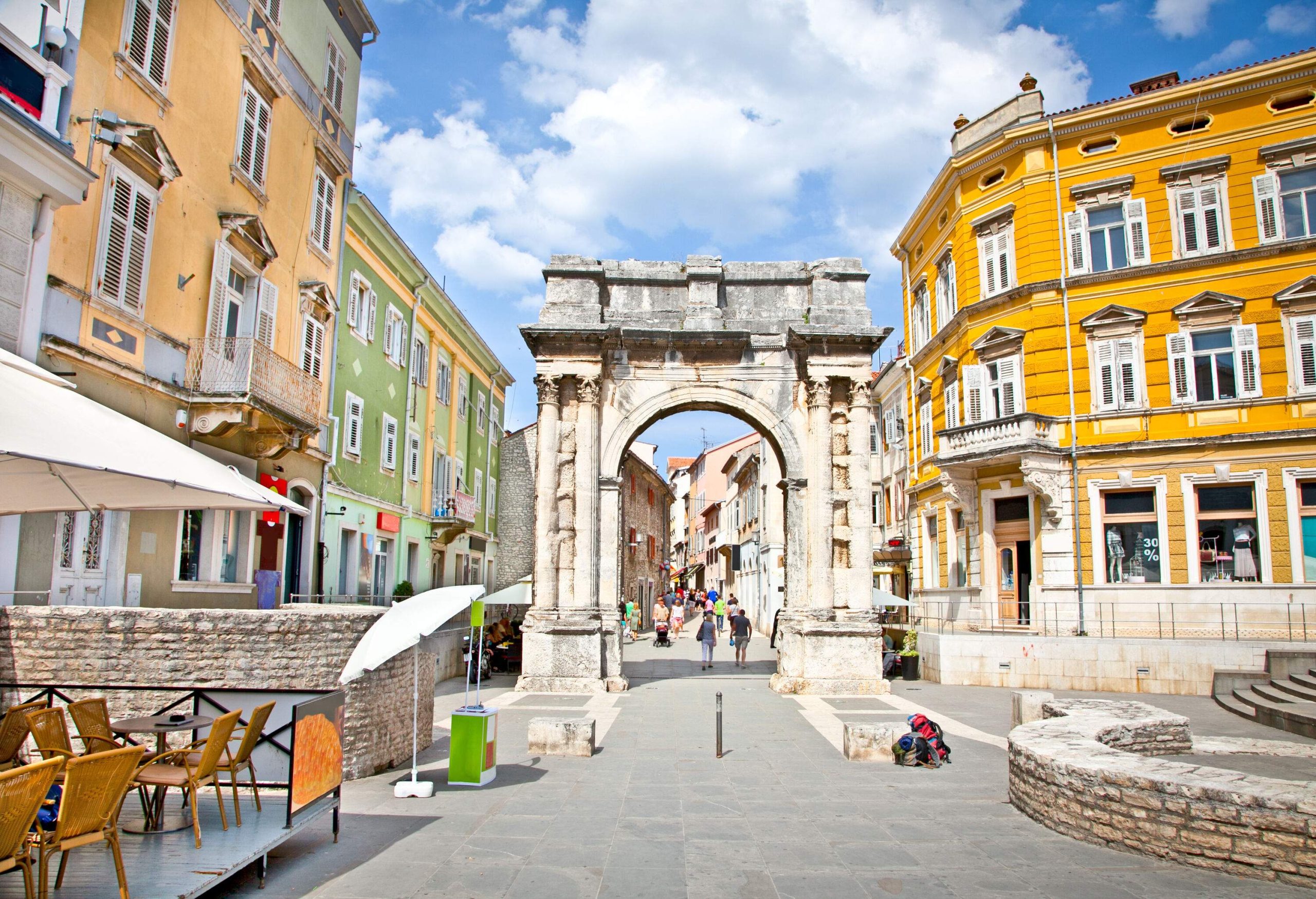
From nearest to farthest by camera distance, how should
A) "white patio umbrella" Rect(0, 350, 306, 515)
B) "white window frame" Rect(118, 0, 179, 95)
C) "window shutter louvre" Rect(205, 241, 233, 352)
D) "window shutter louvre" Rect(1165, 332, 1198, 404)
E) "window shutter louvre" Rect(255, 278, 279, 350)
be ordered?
"white patio umbrella" Rect(0, 350, 306, 515) < "white window frame" Rect(118, 0, 179, 95) < "window shutter louvre" Rect(205, 241, 233, 352) < "window shutter louvre" Rect(255, 278, 279, 350) < "window shutter louvre" Rect(1165, 332, 1198, 404)

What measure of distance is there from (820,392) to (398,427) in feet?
43.2

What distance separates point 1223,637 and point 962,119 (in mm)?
15889

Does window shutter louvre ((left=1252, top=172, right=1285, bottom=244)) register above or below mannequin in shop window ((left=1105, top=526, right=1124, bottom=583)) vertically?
above

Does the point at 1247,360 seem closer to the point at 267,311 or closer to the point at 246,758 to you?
the point at 267,311

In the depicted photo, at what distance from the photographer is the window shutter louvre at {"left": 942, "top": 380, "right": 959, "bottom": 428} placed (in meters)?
25.2

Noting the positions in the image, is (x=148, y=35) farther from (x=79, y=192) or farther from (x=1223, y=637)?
(x=1223, y=637)

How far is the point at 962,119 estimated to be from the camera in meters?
25.8

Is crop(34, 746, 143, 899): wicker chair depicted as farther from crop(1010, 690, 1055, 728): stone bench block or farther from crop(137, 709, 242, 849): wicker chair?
crop(1010, 690, 1055, 728): stone bench block

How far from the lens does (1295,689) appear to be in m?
15.5

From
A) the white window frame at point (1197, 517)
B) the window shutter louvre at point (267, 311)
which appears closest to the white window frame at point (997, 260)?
the white window frame at point (1197, 517)

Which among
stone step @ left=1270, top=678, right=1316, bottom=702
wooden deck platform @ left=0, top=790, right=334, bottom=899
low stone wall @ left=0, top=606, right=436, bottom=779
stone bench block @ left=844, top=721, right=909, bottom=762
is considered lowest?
stone bench block @ left=844, top=721, right=909, bottom=762

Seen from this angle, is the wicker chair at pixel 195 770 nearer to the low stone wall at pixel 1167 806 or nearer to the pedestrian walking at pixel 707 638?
the low stone wall at pixel 1167 806

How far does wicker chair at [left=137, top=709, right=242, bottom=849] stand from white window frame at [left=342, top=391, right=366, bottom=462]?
1561 centimetres

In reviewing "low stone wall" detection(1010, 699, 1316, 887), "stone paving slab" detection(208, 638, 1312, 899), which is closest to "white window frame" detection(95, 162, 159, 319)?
"stone paving slab" detection(208, 638, 1312, 899)
